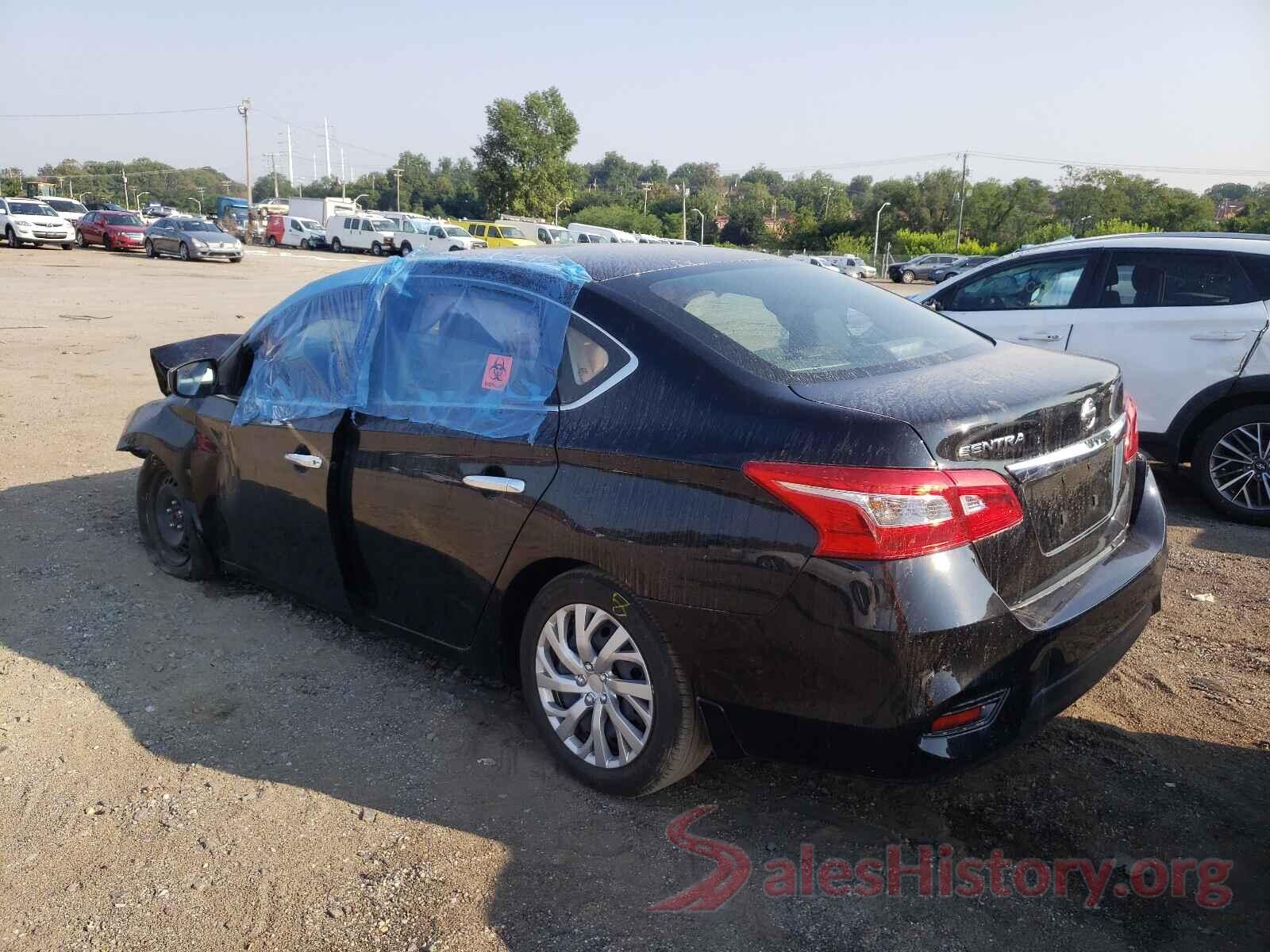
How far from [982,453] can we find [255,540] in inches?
122

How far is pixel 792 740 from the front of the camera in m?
2.70

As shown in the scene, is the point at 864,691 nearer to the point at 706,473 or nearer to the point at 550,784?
the point at 706,473

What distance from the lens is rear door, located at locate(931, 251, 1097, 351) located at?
21.9 feet

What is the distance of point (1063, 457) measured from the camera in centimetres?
289

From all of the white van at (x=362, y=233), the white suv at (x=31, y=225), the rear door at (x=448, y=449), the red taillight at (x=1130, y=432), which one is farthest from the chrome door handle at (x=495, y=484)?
the white van at (x=362, y=233)

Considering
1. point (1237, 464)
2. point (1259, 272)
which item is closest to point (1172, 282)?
point (1259, 272)

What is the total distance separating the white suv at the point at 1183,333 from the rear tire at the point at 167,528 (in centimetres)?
523

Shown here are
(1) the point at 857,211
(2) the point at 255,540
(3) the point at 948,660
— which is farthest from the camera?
(1) the point at 857,211

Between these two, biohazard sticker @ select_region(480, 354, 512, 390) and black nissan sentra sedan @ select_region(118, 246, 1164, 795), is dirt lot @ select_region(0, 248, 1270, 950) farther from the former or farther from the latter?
biohazard sticker @ select_region(480, 354, 512, 390)

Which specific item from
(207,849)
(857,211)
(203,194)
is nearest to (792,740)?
(207,849)

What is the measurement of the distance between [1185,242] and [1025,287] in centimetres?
99

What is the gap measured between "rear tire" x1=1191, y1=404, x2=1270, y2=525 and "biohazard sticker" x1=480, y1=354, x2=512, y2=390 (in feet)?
15.6

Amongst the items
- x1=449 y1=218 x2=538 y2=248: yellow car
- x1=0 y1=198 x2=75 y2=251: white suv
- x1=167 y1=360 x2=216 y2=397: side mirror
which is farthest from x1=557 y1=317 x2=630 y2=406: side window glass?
x1=449 y1=218 x2=538 y2=248: yellow car

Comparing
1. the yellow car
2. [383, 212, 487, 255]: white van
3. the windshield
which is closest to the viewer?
the windshield
